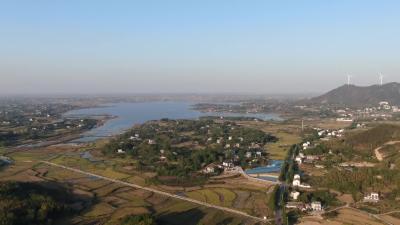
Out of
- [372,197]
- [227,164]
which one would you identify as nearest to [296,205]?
[372,197]

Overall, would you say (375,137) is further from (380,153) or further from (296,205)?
(296,205)

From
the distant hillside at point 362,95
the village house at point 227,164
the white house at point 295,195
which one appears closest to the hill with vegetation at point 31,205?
the white house at point 295,195

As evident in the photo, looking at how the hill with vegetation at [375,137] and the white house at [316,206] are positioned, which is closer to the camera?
the white house at [316,206]

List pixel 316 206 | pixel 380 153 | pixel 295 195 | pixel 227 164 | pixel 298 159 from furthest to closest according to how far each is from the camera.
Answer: pixel 298 159 → pixel 380 153 → pixel 227 164 → pixel 295 195 → pixel 316 206

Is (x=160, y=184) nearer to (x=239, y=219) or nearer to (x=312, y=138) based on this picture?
(x=239, y=219)

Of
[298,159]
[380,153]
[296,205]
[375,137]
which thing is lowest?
[296,205]

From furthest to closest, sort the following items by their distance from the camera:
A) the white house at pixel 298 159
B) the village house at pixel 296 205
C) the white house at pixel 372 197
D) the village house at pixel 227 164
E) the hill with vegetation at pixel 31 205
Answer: the white house at pixel 298 159 → the village house at pixel 227 164 → the white house at pixel 372 197 → the village house at pixel 296 205 → the hill with vegetation at pixel 31 205

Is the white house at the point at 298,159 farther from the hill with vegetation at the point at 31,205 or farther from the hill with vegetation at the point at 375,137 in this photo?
the hill with vegetation at the point at 31,205

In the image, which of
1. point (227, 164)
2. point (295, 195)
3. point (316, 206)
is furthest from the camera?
point (227, 164)
